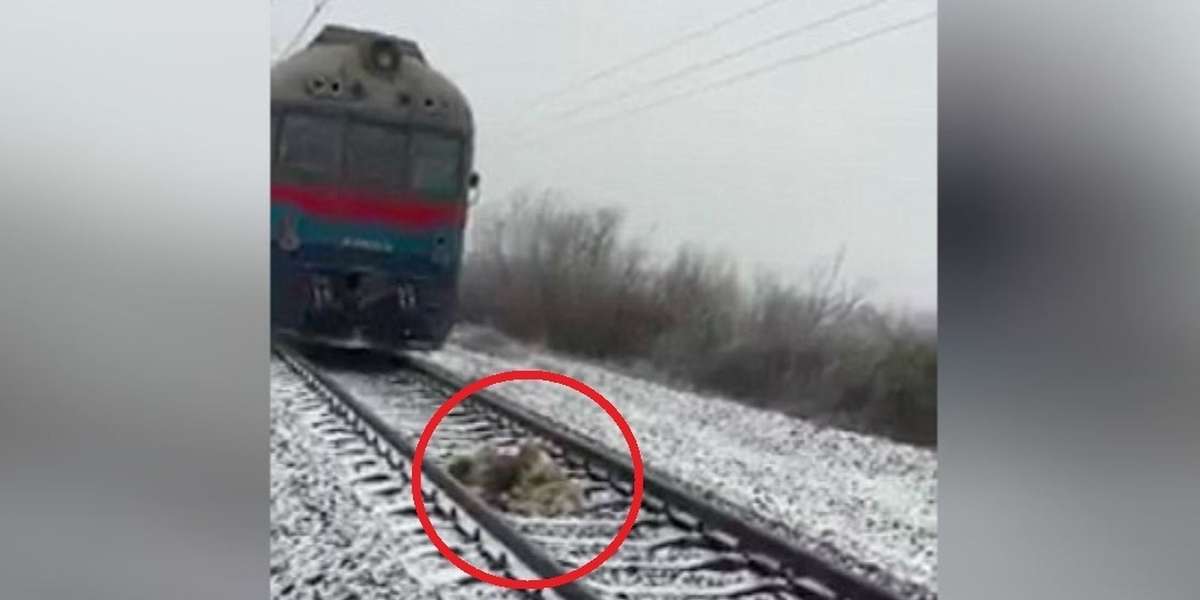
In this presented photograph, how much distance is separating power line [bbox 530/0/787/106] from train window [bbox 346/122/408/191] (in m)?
0.20

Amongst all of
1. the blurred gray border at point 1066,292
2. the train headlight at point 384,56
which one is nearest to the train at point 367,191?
the train headlight at point 384,56

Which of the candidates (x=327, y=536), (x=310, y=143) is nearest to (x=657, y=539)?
(x=327, y=536)

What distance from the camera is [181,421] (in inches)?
62.1

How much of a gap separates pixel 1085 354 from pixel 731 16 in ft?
2.42

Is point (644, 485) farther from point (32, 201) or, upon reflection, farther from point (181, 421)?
point (32, 201)

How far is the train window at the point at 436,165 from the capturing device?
173cm

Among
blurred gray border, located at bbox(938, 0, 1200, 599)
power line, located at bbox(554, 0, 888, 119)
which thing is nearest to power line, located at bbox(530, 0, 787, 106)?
power line, located at bbox(554, 0, 888, 119)

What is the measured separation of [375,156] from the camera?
173 centimetres

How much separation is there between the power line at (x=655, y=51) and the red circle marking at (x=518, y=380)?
0.40 metres

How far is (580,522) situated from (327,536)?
0.35 m

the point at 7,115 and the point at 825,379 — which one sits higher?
the point at 7,115

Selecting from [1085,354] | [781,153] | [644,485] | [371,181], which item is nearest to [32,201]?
[371,181]

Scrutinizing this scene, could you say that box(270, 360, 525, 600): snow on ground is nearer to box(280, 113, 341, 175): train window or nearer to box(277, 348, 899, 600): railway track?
box(277, 348, 899, 600): railway track

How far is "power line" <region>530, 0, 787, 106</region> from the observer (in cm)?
175
